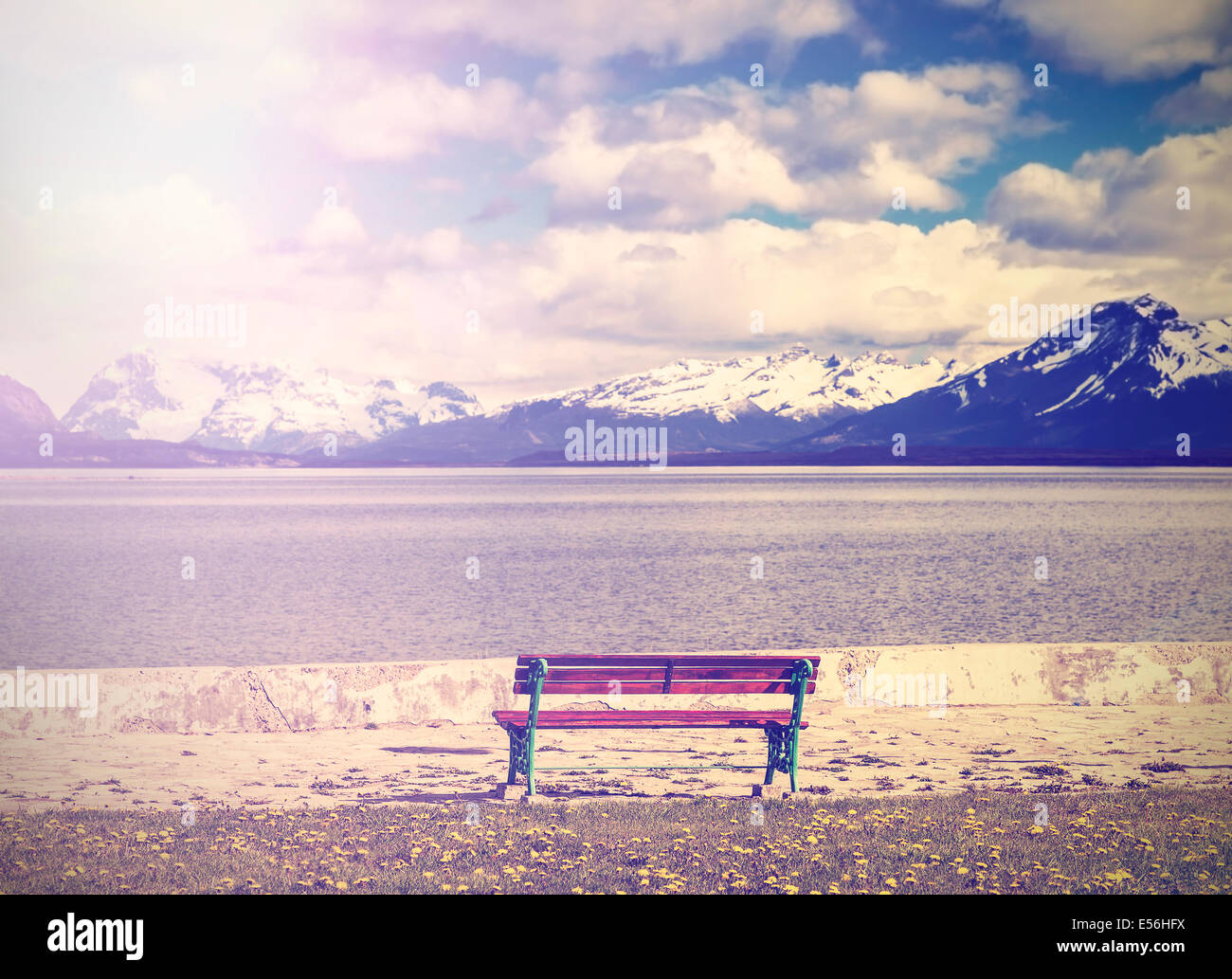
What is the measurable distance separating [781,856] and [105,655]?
21.2 m

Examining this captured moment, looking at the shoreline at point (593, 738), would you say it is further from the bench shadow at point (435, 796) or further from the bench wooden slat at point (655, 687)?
the bench wooden slat at point (655, 687)

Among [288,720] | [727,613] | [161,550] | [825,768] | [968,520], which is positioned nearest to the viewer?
[825,768]

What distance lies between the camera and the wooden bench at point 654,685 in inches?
338

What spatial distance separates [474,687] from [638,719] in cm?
364

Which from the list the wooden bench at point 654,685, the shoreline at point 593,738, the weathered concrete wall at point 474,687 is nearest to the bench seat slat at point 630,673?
the wooden bench at point 654,685

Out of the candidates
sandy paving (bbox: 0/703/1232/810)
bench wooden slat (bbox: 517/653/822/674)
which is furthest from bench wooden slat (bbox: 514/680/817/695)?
sandy paving (bbox: 0/703/1232/810)

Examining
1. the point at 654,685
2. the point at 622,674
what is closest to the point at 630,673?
the point at 622,674

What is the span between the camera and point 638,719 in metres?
8.59

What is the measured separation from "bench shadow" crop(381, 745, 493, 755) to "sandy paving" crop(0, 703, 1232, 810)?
0.06 feet

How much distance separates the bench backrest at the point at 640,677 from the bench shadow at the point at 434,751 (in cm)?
202

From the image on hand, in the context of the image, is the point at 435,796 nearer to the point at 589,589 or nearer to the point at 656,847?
the point at 656,847

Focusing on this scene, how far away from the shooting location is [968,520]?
8544 cm
